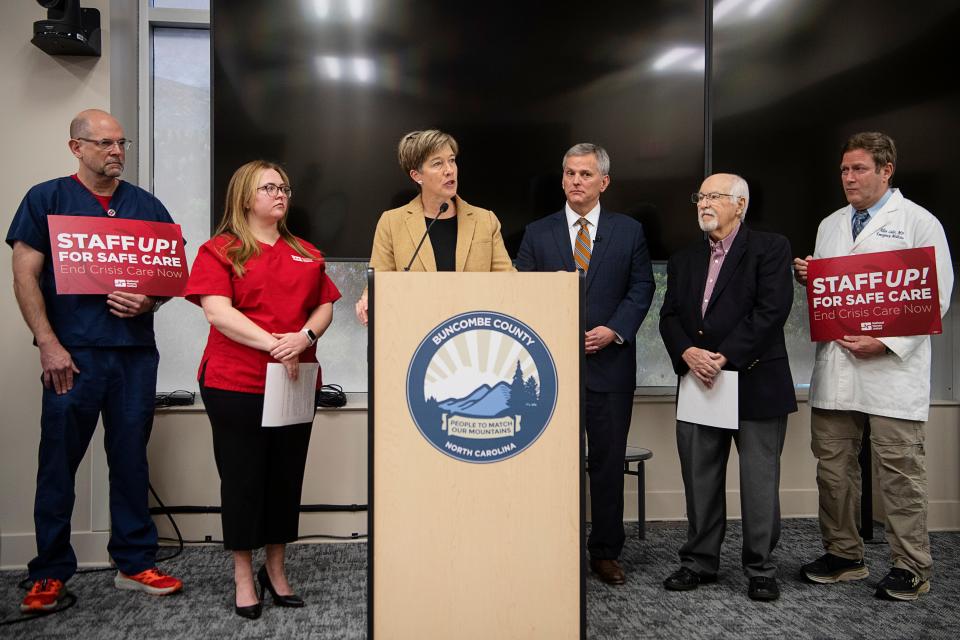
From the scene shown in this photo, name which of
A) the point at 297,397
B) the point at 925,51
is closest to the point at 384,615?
the point at 297,397

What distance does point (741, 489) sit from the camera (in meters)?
2.91

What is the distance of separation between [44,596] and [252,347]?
1.27 m

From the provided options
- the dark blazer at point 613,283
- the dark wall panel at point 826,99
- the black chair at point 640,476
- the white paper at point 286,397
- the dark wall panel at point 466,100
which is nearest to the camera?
the white paper at point 286,397

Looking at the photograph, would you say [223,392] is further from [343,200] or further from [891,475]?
[891,475]

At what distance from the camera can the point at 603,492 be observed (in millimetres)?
3098

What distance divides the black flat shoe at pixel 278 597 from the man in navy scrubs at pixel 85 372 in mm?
418

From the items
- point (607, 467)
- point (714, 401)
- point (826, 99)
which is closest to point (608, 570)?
point (607, 467)

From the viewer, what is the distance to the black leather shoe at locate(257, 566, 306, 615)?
2.78 metres

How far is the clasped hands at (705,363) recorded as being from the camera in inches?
112

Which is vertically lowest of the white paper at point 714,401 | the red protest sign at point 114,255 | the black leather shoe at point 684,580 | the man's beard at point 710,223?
the black leather shoe at point 684,580

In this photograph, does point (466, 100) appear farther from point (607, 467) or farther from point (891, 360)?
point (891, 360)

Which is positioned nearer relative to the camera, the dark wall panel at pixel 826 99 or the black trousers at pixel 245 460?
the black trousers at pixel 245 460

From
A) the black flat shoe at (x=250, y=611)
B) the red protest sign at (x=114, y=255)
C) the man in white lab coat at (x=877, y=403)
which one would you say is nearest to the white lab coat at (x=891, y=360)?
the man in white lab coat at (x=877, y=403)

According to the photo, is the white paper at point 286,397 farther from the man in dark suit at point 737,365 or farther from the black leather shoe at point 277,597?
the man in dark suit at point 737,365
